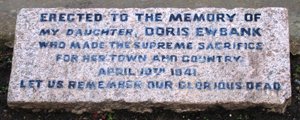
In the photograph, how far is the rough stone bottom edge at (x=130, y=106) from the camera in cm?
436

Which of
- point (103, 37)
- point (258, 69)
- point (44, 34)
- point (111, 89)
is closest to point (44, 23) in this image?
point (44, 34)

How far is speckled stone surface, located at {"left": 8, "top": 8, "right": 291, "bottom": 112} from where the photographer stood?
4.35 m

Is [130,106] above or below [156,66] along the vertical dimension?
below

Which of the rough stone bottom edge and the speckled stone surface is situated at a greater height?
the speckled stone surface

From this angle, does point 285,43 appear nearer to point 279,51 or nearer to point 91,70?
point 279,51

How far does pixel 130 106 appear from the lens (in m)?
4.42

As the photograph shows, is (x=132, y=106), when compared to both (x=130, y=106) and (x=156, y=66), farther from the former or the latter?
(x=156, y=66)

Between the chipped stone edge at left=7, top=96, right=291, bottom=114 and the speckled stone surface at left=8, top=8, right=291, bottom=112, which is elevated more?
the speckled stone surface at left=8, top=8, right=291, bottom=112

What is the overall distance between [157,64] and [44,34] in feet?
2.87

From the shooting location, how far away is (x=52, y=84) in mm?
4426

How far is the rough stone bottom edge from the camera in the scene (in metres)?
4.36

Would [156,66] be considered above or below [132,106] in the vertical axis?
above

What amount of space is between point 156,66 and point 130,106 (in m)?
0.34

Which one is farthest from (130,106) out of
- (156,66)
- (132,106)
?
(156,66)
